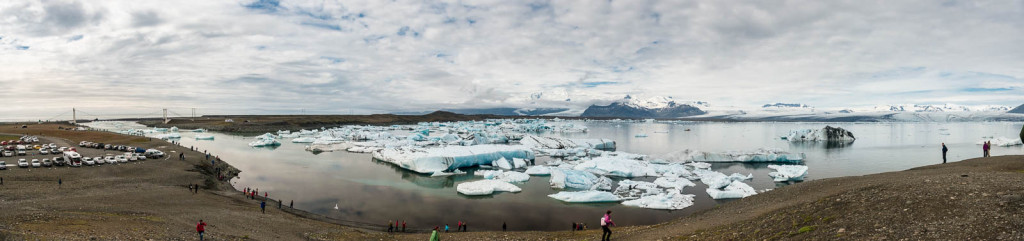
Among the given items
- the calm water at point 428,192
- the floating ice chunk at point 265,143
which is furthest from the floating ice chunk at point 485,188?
the floating ice chunk at point 265,143

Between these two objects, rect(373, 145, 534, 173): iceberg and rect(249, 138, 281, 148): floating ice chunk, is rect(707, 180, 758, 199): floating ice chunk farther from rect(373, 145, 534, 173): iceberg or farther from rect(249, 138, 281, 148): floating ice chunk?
rect(249, 138, 281, 148): floating ice chunk

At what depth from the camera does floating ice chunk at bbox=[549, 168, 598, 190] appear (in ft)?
87.8

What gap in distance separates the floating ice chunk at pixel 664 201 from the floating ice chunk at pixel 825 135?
171 ft

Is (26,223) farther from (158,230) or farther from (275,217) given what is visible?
(275,217)

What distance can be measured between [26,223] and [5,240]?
3398mm

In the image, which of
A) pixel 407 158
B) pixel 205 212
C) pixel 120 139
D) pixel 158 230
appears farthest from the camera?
pixel 120 139

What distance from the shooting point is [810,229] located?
906cm

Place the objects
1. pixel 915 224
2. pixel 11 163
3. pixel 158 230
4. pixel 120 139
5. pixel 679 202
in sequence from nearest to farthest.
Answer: pixel 915 224 < pixel 158 230 < pixel 679 202 < pixel 11 163 < pixel 120 139

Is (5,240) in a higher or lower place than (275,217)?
higher

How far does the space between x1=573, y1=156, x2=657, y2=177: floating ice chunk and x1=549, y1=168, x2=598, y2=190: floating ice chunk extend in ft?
12.1

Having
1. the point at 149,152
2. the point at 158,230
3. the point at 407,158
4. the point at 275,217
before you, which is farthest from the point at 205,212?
the point at 149,152

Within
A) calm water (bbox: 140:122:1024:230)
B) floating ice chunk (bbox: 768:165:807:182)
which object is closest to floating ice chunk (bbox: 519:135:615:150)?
→ calm water (bbox: 140:122:1024:230)

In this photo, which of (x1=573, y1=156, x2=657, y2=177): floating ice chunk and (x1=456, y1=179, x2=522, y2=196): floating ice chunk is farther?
(x1=573, y1=156, x2=657, y2=177): floating ice chunk

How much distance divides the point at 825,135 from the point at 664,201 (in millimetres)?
54667
